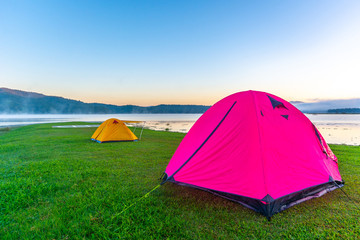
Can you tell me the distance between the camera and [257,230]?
8.94ft

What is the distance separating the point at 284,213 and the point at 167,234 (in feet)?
7.54

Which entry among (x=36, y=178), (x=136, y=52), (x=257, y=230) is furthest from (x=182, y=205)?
(x=136, y=52)

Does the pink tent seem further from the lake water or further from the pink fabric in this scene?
the lake water

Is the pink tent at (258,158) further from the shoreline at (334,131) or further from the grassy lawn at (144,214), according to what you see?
the shoreline at (334,131)

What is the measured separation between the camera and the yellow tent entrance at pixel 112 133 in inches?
491

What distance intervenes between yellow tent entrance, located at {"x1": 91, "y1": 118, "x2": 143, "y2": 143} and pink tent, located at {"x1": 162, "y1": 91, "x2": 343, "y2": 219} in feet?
32.0

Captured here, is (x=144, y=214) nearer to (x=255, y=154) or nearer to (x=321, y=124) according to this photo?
(x=255, y=154)

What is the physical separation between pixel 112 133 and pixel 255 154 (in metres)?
11.5

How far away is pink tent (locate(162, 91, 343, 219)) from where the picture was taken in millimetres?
3135

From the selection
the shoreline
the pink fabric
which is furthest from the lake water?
the pink fabric

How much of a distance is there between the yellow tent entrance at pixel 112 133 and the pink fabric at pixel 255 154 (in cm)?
977

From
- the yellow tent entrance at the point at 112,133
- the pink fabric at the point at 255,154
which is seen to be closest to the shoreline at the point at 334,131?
the yellow tent entrance at the point at 112,133

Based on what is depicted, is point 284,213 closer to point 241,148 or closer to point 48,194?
point 241,148

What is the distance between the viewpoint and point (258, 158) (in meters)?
3.24
